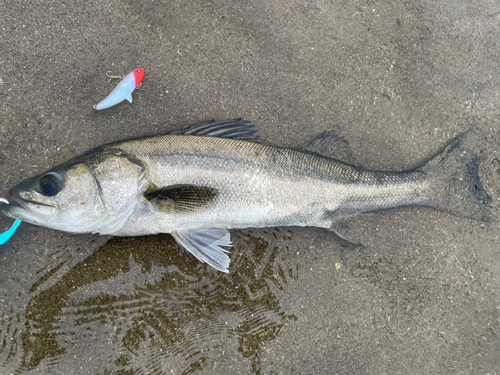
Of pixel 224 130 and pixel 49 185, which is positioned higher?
pixel 224 130

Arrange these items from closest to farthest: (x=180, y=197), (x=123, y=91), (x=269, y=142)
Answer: (x=180, y=197) → (x=123, y=91) → (x=269, y=142)

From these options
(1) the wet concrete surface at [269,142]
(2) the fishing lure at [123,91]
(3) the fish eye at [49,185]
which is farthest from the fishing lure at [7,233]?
(2) the fishing lure at [123,91]

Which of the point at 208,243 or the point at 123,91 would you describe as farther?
the point at 123,91

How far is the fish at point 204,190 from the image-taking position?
2516mm

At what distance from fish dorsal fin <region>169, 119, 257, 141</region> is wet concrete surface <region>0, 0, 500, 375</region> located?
0.75ft

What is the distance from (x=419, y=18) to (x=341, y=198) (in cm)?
212

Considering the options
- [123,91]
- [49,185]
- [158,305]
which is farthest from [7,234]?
[123,91]

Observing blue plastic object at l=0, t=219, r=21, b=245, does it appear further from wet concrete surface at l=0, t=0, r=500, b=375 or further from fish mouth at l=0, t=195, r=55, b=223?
fish mouth at l=0, t=195, r=55, b=223

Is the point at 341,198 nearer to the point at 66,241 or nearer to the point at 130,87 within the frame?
the point at 130,87

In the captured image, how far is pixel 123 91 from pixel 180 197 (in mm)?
1204

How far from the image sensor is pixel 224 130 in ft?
9.41

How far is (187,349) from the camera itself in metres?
2.96

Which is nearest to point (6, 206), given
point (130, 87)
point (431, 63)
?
point (130, 87)

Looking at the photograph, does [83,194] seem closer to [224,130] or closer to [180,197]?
[180,197]
